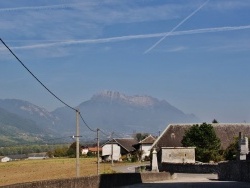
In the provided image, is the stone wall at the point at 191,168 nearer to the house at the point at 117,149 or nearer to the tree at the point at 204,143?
the tree at the point at 204,143

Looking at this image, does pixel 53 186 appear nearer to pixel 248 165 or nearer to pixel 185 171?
pixel 248 165

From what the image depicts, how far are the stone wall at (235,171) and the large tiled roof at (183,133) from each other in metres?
44.8

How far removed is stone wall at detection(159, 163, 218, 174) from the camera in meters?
56.7

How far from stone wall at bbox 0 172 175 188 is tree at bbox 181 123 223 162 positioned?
34244 millimetres

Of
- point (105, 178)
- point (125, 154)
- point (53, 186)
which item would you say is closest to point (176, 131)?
point (125, 154)

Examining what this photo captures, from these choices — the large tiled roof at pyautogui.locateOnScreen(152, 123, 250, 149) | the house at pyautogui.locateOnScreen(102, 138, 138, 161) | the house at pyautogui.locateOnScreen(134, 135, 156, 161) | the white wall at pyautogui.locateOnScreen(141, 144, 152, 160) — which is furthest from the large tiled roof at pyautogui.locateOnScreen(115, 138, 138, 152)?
the large tiled roof at pyautogui.locateOnScreen(152, 123, 250, 149)

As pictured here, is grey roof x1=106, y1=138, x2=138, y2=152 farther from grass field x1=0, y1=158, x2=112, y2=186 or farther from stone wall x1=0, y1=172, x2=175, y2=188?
stone wall x1=0, y1=172, x2=175, y2=188

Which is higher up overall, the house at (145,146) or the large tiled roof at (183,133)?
the large tiled roof at (183,133)

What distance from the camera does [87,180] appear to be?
79.5ft

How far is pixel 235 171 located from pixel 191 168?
72.7ft

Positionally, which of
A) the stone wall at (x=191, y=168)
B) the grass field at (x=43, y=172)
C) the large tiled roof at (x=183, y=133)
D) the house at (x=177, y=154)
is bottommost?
the grass field at (x=43, y=172)

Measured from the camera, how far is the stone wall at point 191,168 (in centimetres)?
5674

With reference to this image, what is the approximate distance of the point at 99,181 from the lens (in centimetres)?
2605

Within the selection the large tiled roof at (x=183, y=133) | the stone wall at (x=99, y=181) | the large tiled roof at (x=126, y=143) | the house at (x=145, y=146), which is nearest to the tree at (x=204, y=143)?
the large tiled roof at (x=183, y=133)
